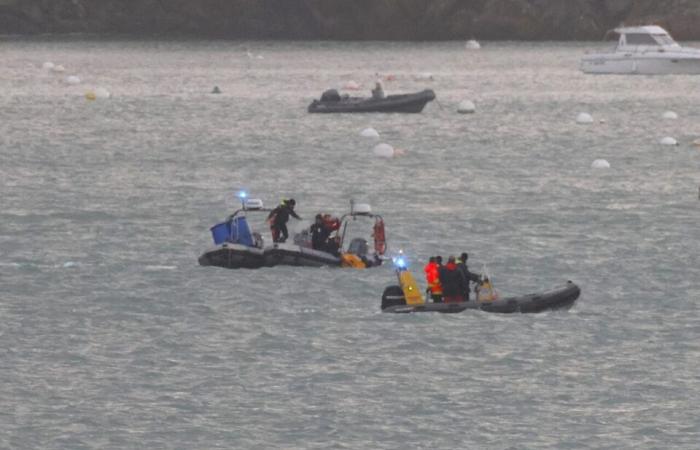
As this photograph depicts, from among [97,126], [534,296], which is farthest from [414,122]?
[534,296]

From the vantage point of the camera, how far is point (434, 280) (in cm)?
4766

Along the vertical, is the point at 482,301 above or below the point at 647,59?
below

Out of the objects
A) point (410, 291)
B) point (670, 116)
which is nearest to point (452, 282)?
point (410, 291)

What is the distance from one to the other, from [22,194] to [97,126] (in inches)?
1635

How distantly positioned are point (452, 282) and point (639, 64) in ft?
407

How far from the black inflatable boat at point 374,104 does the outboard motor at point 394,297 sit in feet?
240

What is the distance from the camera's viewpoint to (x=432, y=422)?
38812mm

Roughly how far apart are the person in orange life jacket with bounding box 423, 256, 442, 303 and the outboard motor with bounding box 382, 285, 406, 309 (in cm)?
66

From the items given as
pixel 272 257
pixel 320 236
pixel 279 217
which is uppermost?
pixel 279 217

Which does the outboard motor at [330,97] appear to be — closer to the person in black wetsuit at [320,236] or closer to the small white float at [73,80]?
the small white float at [73,80]

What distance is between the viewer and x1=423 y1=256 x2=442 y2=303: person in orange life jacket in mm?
47375

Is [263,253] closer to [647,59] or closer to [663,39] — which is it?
[647,59]

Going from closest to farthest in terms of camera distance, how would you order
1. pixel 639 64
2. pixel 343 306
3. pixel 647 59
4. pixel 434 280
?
pixel 434 280
pixel 343 306
pixel 647 59
pixel 639 64

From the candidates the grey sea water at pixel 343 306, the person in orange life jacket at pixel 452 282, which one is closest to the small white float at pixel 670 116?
the grey sea water at pixel 343 306
